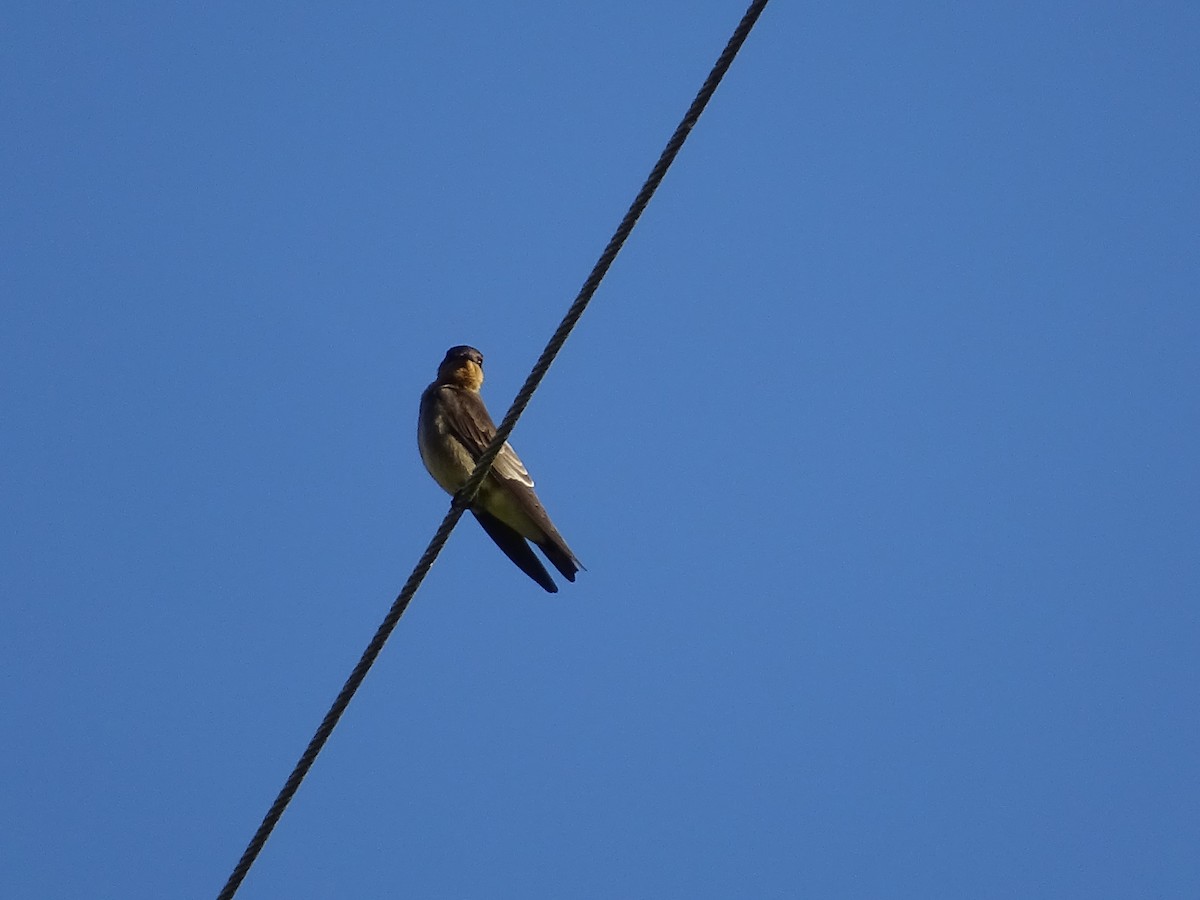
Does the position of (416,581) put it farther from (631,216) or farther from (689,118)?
(689,118)

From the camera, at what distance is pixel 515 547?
288 inches

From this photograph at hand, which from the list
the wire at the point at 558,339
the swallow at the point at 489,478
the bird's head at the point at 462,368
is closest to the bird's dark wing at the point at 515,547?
the swallow at the point at 489,478

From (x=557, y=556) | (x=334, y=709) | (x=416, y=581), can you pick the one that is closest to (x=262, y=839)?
(x=334, y=709)

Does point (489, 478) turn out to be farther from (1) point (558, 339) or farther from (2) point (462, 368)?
(1) point (558, 339)

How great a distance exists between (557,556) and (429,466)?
96 centimetres

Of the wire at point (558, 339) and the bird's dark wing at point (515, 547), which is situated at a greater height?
the wire at point (558, 339)

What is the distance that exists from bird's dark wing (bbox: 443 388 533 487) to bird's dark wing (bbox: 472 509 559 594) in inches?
10.0

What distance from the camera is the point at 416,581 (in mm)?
4340

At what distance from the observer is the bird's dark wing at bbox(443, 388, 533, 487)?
7195 mm

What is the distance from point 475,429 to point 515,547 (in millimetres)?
657

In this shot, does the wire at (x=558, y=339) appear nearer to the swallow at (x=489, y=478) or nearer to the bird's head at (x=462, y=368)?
the swallow at (x=489, y=478)

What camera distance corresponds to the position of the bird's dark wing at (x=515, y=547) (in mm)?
7227

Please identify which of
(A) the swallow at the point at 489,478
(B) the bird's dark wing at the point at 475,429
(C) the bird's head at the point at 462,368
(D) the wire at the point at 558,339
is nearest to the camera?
(D) the wire at the point at 558,339

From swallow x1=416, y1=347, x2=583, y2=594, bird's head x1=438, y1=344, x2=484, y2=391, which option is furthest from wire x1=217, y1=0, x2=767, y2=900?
bird's head x1=438, y1=344, x2=484, y2=391
